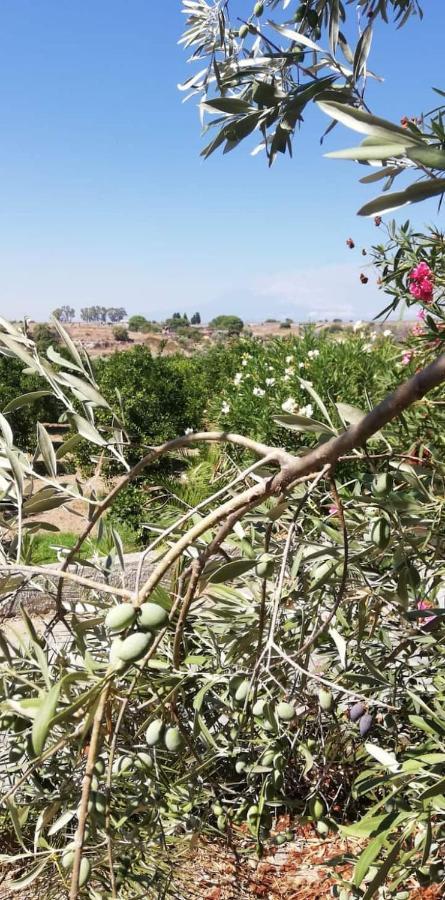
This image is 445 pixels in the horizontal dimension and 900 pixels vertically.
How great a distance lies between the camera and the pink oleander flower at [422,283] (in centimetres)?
217

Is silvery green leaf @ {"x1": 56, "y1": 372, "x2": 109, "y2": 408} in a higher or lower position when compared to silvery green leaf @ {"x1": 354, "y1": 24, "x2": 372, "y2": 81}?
lower

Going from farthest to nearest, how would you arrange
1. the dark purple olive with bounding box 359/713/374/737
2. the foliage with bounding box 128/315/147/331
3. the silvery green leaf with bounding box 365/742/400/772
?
the foliage with bounding box 128/315/147/331 < the dark purple olive with bounding box 359/713/374/737 < the silvery green leaf with bounding box 365/742/400/772

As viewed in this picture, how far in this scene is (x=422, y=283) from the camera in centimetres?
222

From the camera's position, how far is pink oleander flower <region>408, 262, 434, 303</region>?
2.17 metres

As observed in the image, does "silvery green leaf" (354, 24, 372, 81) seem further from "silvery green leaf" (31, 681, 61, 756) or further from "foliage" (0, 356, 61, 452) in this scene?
"foliage" (0, 356, 61, 452)

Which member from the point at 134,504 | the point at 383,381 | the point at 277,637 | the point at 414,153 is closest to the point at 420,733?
the point at 277,637

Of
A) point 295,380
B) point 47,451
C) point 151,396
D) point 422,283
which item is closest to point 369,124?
point 47,451

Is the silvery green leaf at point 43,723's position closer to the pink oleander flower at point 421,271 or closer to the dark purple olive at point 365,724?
the dark purple olive at point 365,724

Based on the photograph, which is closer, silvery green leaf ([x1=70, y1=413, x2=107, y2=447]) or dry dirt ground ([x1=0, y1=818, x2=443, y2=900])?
silvery green leaf ([x1=70, y1=413, x2=107, y2=447])

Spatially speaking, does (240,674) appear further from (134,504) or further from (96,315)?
(96,315)

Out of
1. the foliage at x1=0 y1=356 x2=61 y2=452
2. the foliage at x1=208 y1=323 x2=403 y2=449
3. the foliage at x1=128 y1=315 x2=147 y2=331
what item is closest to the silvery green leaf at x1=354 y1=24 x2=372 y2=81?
the foliage at x1=208 y1=323 x2=403 y2=449

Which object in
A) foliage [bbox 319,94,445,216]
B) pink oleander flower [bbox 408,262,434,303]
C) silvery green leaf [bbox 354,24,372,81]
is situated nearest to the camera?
foliage [bbox 319,94,445,216]

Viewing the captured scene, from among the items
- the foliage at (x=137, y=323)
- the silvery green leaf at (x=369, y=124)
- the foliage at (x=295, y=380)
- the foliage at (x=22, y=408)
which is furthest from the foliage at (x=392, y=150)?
the foliage at (x=137, y=323)

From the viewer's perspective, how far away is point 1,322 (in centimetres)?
76
